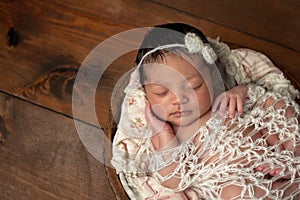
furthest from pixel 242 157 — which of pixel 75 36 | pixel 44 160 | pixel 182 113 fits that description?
pixel 75 36

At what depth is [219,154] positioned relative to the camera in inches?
37.1

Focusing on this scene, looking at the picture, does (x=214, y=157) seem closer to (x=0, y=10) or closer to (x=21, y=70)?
(x=21, y=70)

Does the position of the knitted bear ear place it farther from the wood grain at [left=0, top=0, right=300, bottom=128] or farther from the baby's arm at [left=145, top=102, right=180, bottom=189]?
the wood grain at [left=0, top=0, right=300, bottom=128]

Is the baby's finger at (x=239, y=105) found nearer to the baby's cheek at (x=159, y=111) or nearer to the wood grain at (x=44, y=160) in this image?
the baby's cheek at (x=159, y=111)

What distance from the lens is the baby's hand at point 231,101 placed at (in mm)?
967

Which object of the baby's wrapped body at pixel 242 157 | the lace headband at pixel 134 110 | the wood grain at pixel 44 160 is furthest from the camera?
the wood grain at pixel 44 160

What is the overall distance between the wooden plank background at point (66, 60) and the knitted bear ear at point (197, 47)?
346 mm

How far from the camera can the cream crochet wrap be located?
92 cm

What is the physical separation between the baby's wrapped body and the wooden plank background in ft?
0.88

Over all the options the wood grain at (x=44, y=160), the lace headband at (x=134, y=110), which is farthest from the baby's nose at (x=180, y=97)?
the wood grain at (x=44, y=160)

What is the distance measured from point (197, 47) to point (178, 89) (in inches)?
3.7

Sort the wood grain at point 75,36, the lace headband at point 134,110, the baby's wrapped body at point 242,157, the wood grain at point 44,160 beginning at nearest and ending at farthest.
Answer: the baby's wrapped body at point 242,157
the lace headband at point 134,110
the wood grain at point 44,160
the wood grain at point 75,36

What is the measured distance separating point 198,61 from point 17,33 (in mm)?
650

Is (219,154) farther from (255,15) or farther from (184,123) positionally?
(255,15)
